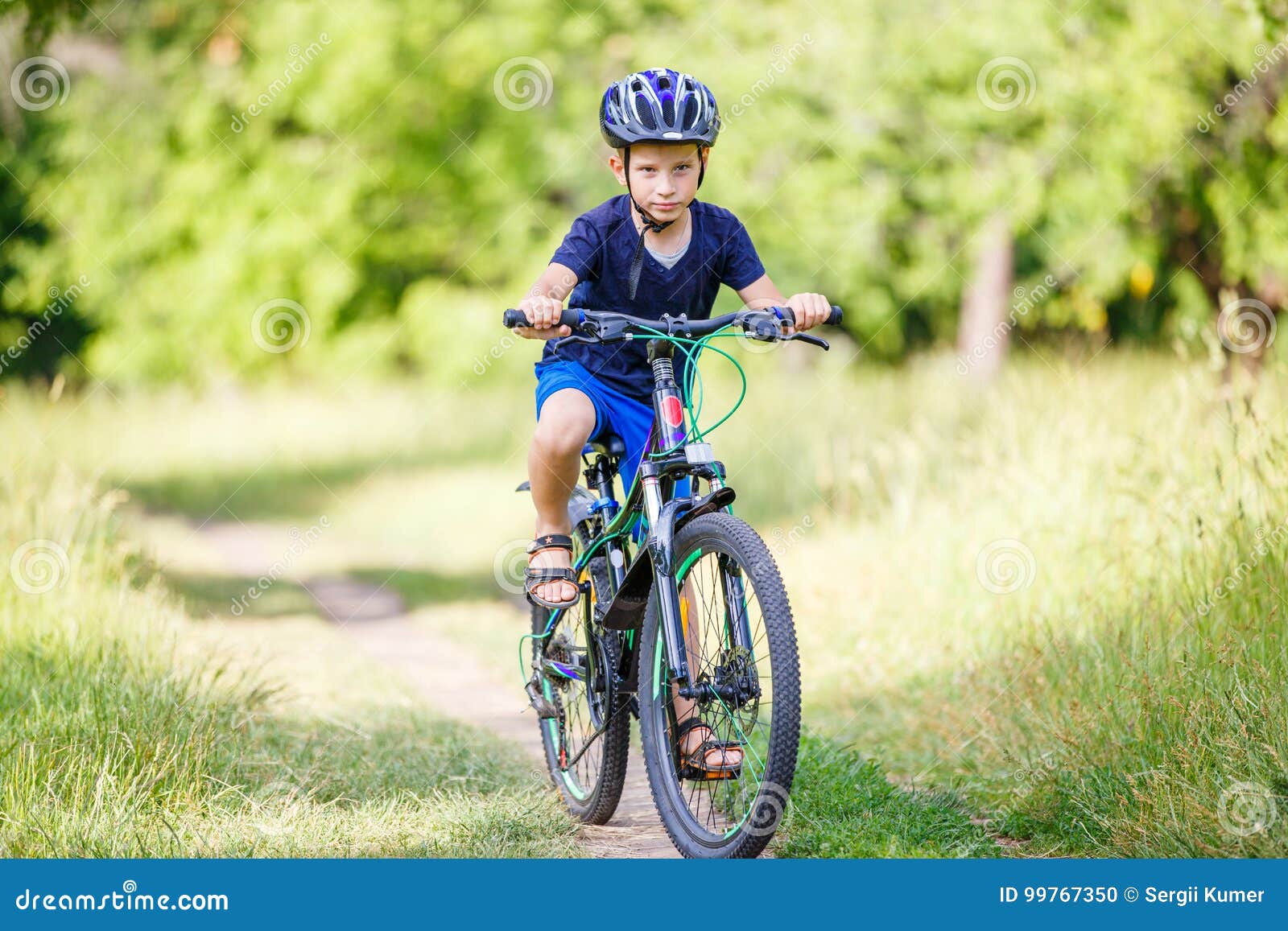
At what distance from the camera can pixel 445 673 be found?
6.94 meters

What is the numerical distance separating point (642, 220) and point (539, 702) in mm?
1716

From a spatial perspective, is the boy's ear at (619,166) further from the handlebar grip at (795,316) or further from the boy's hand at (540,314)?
the handlebar grip at (795,316)

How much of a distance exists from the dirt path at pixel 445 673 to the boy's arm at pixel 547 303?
1.49m

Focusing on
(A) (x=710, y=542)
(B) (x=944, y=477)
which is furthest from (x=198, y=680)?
(B) (x=944, y=477)

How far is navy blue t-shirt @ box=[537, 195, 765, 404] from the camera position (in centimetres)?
410

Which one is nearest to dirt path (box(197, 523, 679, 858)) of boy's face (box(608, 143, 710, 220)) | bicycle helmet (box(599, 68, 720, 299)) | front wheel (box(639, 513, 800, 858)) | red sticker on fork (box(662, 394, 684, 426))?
front wheel (box(639, 513, 800, 858))

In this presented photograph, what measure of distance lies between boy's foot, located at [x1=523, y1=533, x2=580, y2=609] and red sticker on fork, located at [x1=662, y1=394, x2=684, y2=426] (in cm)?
78

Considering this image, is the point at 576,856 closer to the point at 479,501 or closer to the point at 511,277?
the point at 479,501

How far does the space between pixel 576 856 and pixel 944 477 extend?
14.3ft

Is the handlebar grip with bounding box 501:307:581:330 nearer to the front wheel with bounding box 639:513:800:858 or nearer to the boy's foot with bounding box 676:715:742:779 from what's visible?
the front wheel with bounding box 639:513:800:858

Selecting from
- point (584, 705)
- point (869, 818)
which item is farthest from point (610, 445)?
point (869, 818)

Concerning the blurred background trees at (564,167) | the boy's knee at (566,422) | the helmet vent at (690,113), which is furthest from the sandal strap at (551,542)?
the blurred background trees at (564,167)

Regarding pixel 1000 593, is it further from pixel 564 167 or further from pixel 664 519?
pixel 564 167

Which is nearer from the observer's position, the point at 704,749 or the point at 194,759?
the point at 704,749
